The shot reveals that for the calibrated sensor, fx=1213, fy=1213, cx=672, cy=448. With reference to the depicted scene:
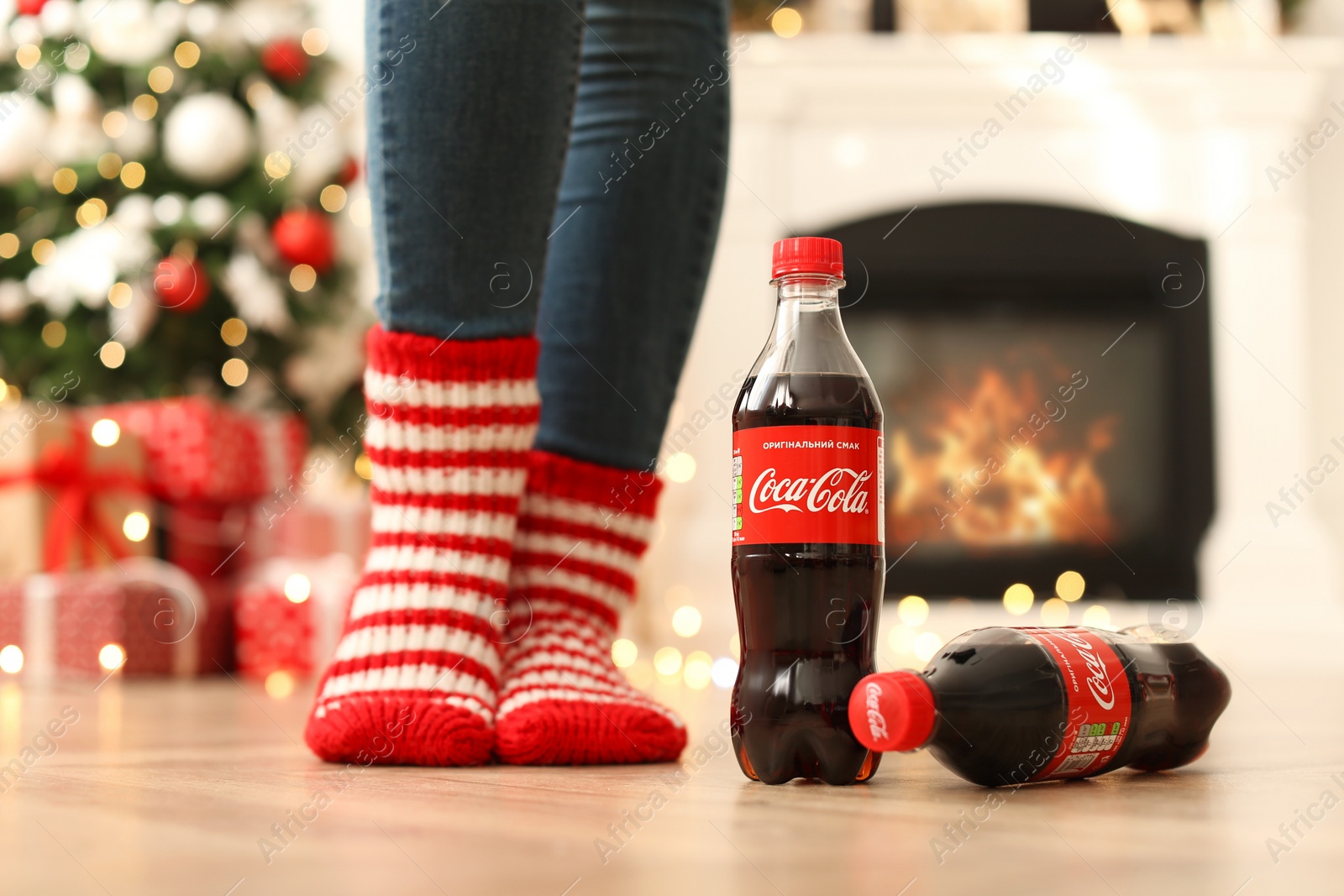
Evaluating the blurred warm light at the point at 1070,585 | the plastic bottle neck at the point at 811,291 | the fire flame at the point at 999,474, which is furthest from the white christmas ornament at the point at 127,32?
the blurred warm light at the point at 1070,585

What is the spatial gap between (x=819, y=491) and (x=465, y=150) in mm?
264

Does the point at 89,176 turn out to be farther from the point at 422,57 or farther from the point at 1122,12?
the point at 1122,12

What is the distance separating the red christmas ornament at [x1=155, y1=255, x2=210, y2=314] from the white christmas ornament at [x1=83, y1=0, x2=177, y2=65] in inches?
15.0

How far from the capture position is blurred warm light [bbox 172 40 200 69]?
212 centimetres

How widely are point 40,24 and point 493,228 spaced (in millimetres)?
1857

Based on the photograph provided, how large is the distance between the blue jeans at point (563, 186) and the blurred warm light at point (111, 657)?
3.61 feet

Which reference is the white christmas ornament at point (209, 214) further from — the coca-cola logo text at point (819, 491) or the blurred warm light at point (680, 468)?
the coca-cola logo text at point (819, 491)

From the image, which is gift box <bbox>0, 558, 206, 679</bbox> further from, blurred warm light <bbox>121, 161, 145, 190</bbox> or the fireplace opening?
the fireplace opening

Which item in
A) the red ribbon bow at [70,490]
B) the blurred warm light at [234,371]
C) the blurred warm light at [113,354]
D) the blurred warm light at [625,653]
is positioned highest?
the blurred warm light at [113,354]

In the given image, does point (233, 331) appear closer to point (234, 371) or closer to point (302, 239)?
point (234, 371)

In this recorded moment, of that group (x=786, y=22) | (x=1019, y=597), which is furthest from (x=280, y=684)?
(x=786, y=22)

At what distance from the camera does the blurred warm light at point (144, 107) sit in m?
2.08

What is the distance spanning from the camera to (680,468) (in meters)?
2.40

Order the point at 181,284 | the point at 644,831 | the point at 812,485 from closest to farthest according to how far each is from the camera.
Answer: the point at 644,831
the point at 812,485
the point at 181,284
